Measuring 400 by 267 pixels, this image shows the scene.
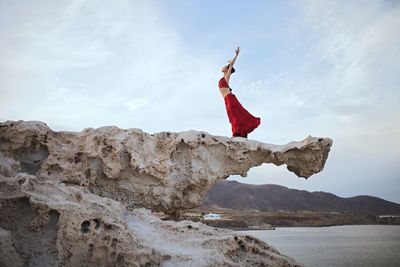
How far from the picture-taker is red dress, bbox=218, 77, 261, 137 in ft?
29.2

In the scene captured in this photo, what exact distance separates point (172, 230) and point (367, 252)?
8.97 m

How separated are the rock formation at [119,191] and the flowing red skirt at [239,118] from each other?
73 centimetres

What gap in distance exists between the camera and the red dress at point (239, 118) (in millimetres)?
8891

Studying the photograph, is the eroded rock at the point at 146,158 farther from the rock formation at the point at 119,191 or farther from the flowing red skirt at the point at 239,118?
the flowing red skirt at the point at 239,118

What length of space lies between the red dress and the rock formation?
0.73 metres

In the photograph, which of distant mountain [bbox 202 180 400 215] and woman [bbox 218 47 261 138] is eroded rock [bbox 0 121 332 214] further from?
distant mountain [bbox 202 180 400 215]

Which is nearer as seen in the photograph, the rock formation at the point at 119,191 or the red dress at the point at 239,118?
the rock formation at the point at 119,191

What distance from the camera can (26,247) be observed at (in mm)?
4574

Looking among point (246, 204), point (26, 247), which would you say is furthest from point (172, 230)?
point (246, 204)

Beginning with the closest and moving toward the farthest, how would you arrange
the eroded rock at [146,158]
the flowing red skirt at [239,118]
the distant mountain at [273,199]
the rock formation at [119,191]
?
the rock formation at [119,191] → the eroded rock at [146,158] → the flowing red skirt at [239,118] → the distant mountain at [273,199]

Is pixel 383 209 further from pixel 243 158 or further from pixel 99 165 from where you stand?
pixel 99 165

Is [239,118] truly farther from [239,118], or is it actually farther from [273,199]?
[273,199]

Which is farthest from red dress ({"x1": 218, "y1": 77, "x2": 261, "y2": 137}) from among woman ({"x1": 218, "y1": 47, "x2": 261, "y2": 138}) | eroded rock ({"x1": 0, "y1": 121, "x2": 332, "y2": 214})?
eroded rock ({"x1": 0, "y1": 121, "x2": 332, "y2": 214})

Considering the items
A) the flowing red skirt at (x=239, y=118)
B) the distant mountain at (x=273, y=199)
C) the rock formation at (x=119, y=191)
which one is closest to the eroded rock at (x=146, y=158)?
the rock formation at (x=119, y=191)
